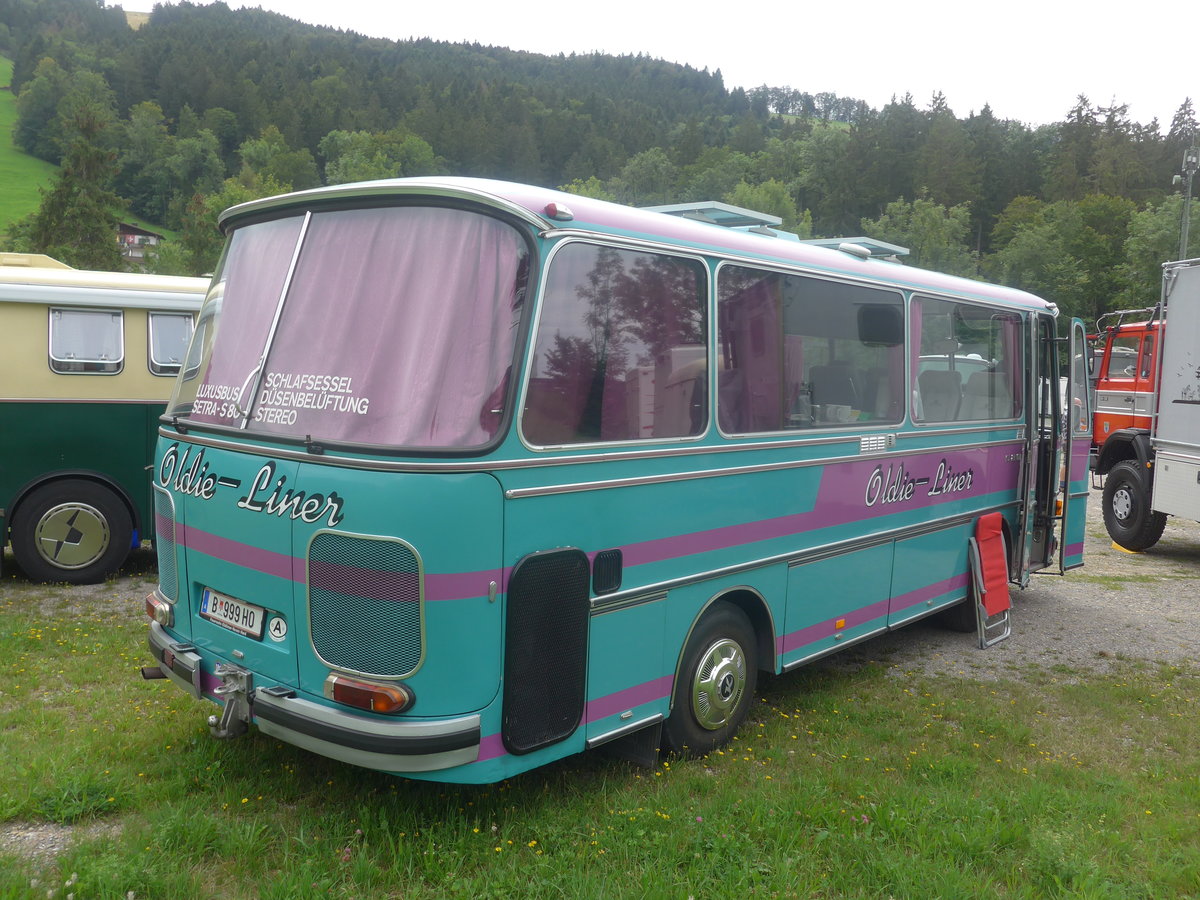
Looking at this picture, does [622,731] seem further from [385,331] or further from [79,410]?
[79,410]

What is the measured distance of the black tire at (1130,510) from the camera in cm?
1182

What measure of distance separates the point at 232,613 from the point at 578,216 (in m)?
2.30

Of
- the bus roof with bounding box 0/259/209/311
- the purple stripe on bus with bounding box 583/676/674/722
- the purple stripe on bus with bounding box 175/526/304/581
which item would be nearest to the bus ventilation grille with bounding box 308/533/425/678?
the purple stripe on bus with bounding box 175/526/304/581

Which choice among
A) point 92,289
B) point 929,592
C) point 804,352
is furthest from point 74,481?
point 929,592

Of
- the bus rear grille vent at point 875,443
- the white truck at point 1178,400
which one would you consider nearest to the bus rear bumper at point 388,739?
the bus rear grille vent at point 875,443

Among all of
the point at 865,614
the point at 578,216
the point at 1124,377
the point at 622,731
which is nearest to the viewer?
the point at 578,216

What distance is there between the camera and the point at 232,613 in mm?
4055

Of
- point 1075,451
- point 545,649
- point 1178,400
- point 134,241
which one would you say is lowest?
point 545,649

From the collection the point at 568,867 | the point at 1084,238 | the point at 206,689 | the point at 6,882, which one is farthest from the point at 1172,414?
the point at 1084,238

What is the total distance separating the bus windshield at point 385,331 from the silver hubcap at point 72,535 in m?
4.63

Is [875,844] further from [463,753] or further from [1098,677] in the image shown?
[1098,677]

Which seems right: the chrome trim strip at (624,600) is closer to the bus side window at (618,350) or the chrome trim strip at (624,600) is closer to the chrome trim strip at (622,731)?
the chrome trim strip at (622,731)

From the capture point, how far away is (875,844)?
3.87 m

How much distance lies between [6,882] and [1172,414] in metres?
11.4
